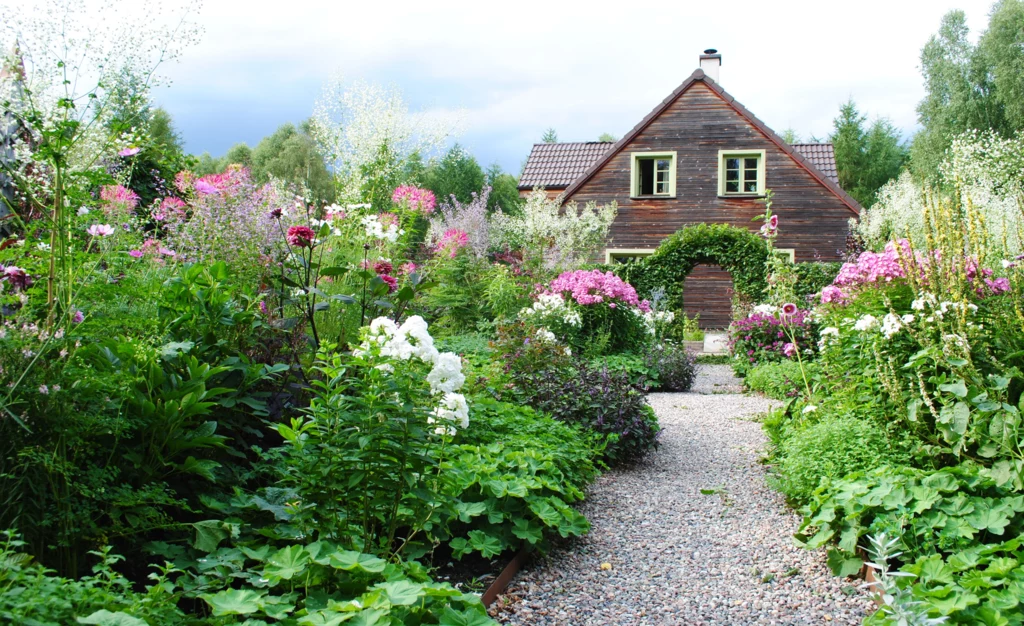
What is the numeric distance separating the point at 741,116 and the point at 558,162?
16.9ft

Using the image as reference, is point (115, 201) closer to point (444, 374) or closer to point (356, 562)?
point (444, 374)

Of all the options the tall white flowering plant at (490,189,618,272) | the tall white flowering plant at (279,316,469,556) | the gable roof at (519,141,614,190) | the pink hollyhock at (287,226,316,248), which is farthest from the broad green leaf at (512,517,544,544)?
the gable roof at (519,141,614,190)

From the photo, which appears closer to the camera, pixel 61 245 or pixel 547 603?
pixel 61 245

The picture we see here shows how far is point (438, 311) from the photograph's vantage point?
849cm

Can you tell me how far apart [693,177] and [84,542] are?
15.8 metres

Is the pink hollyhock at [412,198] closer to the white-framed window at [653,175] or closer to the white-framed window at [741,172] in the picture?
the white-framed window at [653,175]

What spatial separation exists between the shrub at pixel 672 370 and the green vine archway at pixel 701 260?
12.8ft

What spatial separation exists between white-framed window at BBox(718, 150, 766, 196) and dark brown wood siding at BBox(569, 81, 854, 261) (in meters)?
0.12

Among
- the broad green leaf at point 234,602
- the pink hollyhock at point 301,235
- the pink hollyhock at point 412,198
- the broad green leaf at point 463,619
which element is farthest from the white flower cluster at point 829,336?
the broad green leaf at point 234,602

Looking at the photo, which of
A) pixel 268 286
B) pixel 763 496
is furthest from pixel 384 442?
A: pixel 763 496

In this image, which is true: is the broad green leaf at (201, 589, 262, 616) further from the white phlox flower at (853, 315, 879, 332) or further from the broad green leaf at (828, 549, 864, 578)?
the white phlox flower at (853, 315, 879, 332)

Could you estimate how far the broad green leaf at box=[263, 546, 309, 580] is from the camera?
1.81 m

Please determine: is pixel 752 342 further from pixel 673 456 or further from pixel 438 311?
pixel 673 456

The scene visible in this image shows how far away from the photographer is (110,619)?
4.72 feet
